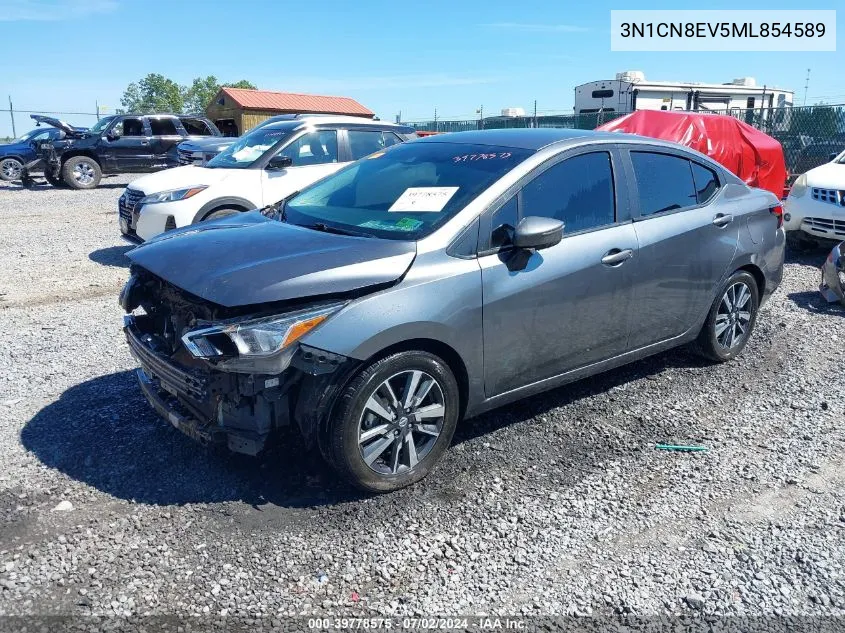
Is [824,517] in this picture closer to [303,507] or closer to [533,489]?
[533,489]

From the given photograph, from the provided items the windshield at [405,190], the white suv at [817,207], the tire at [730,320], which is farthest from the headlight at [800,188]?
the windshield at [405,190]

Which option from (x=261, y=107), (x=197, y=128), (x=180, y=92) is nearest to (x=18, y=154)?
(x=197, y=128)

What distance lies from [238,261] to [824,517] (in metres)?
3.15

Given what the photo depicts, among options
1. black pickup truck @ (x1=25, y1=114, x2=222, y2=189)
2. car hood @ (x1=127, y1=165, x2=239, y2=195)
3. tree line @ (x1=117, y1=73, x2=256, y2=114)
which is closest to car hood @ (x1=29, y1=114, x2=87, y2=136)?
black pickup truck @ (x1=25, y1=114, x2=222, y2=189)

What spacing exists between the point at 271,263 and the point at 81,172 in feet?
57.8

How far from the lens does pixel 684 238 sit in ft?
15.3

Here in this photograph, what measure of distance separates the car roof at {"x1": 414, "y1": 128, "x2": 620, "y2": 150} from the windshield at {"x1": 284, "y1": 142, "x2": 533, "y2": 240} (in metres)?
0.08

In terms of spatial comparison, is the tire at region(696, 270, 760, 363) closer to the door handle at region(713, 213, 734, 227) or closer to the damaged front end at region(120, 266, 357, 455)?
the door handle at region(713, 213, 734, 227)

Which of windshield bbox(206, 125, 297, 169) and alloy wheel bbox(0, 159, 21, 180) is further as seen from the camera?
alloy wheel bbox(0, 159, 21, 180)

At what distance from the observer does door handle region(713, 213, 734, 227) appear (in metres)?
4.94

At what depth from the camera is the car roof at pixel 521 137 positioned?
4219mm

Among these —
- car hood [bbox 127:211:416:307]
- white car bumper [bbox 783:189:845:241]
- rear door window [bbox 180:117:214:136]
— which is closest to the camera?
car hood [bbox 127:211:416:307]

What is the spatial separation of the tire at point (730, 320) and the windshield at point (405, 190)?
2.10 metres

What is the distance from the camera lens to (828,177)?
9.36 m
